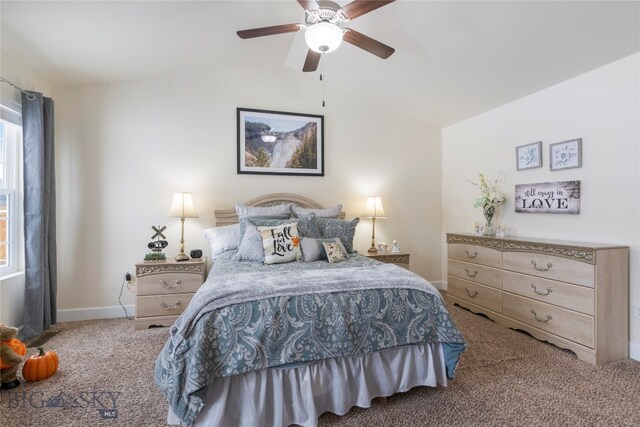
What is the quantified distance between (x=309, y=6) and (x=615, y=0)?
198 centimetres

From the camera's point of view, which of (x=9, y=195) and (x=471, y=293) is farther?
(x=471, y=293)

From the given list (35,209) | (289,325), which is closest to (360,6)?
(289,325)

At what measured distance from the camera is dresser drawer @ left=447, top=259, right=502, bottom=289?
3.12 metres

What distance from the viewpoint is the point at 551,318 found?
260 centimetres

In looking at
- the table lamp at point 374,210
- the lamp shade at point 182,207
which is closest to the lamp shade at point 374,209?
the table lamp at point 374,210

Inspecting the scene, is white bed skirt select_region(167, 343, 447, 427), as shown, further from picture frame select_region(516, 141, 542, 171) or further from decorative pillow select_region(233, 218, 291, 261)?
picture frame select_region(516, 141, 542, 171)

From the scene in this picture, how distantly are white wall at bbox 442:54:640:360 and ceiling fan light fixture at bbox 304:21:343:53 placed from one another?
229 cm

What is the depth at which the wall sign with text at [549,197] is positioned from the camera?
9.14 ft

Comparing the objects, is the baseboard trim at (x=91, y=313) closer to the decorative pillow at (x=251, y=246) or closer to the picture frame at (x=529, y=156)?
the decorative pillow at (x=251, y=246)

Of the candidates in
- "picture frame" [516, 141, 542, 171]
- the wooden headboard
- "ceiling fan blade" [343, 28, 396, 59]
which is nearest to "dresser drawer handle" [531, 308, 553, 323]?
"picture frame" [516, 141, 542, 171]

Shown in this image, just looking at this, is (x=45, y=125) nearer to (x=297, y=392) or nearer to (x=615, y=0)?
(x=297, y=392)

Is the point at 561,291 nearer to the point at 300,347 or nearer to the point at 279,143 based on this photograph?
the point at 300,347

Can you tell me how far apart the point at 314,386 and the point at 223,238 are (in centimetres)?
193

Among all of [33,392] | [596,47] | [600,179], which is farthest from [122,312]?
[596,47]
